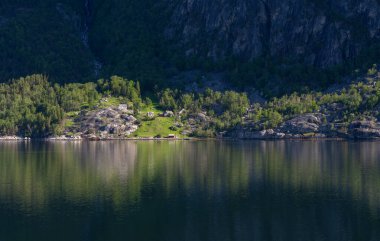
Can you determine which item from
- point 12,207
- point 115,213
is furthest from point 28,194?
point 115,213

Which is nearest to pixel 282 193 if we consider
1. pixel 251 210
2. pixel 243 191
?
pixel 243 191

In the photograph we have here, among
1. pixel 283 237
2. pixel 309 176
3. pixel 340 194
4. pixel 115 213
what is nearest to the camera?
pixel 283 237

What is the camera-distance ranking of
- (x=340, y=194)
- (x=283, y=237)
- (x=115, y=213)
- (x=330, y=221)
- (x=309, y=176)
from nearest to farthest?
(x=283, y=237), (x=330, y=221), (x=115, y=213), (x=340, y=194), (x=309, y=176)

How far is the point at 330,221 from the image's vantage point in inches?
5157

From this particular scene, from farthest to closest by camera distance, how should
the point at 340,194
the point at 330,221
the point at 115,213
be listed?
1. the point at 340,194
2. the point at 115,213
3. the point at 330,221

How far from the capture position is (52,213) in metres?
139

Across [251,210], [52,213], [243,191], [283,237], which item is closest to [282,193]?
[243,191]

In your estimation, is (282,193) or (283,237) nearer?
(283,237)

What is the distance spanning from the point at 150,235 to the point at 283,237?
26.1 metres

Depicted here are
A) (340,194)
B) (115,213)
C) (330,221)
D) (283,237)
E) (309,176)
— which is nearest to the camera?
(283,237)

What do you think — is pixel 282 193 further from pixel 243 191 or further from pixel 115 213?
pixel 115 213

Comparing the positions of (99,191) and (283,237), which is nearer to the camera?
(283,237)

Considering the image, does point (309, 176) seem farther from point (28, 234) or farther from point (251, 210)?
point (28, 234)

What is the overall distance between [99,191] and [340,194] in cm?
6470
